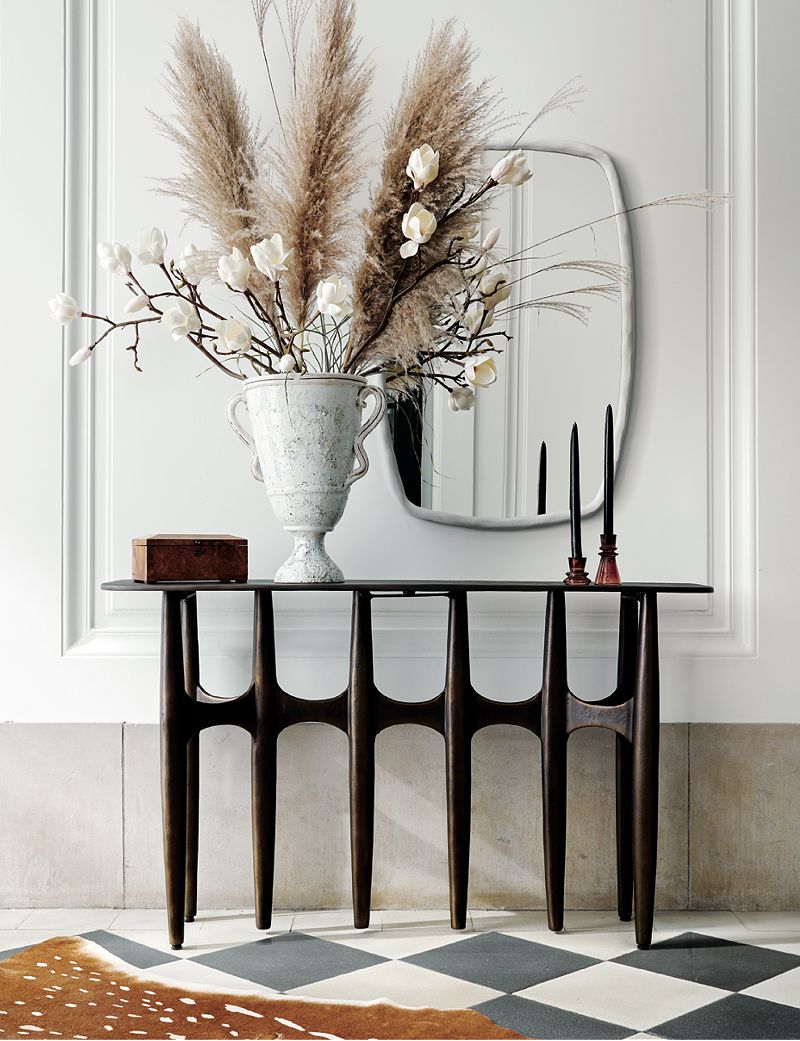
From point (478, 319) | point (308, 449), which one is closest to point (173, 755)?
point (308, 449)

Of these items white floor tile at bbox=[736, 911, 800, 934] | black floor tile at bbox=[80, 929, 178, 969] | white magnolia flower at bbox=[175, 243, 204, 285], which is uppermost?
white magnolia flower at bbox=[175, 243, 204, 285]

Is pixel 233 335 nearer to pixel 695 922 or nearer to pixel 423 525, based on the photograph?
pixel 423 525

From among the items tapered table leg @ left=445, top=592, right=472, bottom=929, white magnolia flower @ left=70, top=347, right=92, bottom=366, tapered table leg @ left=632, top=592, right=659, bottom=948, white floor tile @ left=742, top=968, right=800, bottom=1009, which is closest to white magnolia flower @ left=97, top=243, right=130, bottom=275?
white magnolia flower @ left=70, top=347, right=92, bottom=366

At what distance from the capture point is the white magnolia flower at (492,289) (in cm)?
175

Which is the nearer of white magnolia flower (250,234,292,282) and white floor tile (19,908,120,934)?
white magnolia flower (250,234,292,282)

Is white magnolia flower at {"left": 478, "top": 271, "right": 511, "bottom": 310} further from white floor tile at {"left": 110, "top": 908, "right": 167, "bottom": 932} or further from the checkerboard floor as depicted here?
white floor tile at {"left": 110, "top": 908, "right": 167, "bottom": 932}

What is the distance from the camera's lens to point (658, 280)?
1.96m

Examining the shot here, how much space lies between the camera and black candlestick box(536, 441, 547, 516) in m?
1.92

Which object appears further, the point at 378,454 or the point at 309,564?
the point at 378,454

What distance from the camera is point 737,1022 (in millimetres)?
1379

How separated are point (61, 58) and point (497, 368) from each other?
104 cm

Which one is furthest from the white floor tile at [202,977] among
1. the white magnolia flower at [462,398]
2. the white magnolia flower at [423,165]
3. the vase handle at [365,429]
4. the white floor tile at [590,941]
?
the white magnolia flower at [423,165]

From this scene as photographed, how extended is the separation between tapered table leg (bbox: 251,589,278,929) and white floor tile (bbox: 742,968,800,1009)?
0.80 m

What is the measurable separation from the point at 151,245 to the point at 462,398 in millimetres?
596
